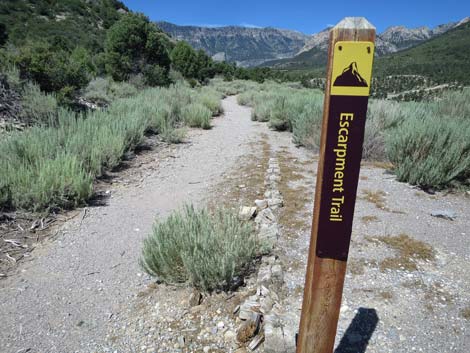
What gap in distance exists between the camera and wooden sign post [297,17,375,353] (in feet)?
4.41

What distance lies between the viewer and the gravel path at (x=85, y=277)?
8.30 ft

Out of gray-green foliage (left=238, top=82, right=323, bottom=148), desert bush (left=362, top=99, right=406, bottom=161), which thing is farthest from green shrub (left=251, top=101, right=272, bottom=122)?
desert bush (left=362, top=99, right=406, bottom=161)

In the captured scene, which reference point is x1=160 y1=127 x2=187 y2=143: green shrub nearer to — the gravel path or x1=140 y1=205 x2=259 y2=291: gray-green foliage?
the gravel path

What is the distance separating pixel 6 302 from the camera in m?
2.84

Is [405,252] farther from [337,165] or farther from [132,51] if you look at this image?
[132,51]

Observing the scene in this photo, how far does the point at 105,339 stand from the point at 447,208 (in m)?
4.45

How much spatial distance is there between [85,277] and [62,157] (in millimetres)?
2343

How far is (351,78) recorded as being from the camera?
4.47 ft

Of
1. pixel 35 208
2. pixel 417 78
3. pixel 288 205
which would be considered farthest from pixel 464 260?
pixel 417 78

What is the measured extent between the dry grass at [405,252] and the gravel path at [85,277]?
2.50 m

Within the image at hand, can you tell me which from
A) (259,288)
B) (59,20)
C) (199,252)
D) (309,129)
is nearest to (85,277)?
(199,252)

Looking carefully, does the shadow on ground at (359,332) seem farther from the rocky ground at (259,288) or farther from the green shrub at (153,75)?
the green shrub at (153,75)

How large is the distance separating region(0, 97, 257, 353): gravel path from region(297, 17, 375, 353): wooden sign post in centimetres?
181

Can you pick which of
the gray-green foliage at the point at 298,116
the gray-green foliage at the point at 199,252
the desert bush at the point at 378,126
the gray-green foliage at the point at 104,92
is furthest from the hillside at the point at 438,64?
the gray-green foliage at the point at 199,252
